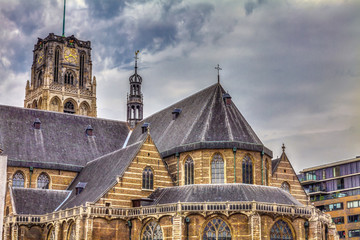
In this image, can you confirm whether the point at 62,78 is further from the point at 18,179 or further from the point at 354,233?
the point at 354,233

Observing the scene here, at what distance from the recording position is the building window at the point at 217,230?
44.8 m

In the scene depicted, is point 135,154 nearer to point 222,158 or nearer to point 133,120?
point 222,158

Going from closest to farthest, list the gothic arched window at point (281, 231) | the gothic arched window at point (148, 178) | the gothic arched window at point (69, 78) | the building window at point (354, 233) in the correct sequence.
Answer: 1. the gothic arched window at point (281, 231)
2. the gothic arched window at point (148, 178)
3. the building window at point (354, 233)
4. the gothic arched window at point (69, 78)

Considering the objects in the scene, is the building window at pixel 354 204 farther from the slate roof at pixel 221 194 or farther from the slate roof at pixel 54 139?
the slate roof at pixel 221 194

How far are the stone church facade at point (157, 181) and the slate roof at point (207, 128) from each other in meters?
0.09


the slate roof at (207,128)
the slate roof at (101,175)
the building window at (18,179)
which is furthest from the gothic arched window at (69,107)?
the slate roof at (207,128)

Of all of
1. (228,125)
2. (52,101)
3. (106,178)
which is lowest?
(106,178)

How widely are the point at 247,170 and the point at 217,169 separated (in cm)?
261

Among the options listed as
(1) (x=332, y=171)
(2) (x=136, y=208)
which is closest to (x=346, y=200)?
(1) (x=332, y=171)

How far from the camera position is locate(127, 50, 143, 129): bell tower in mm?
69625

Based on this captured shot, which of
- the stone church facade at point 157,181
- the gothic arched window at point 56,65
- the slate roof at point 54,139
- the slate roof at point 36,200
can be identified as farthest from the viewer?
the gothic arched window at point 56,65

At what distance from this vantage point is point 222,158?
50125mm

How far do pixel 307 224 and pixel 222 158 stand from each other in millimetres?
8742

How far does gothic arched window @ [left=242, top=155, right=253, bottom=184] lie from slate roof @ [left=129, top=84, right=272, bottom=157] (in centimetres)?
103
